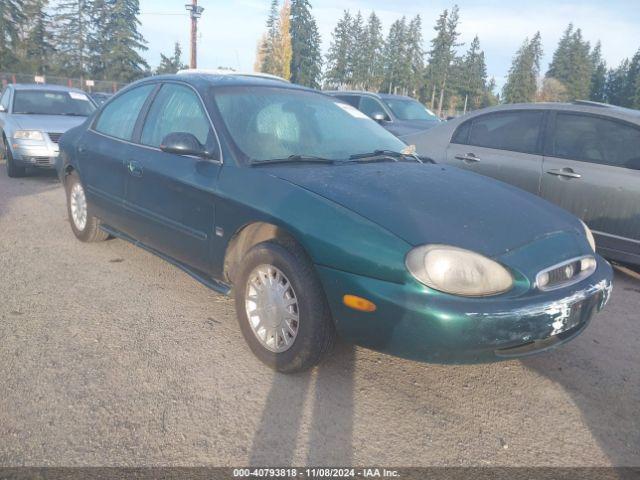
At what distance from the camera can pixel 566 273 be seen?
8.82 ft

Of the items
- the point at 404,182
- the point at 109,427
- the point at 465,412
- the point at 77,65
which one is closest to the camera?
the point at 109,427

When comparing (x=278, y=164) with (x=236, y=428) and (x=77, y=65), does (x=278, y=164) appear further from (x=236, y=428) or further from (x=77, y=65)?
(x=77, y=65)

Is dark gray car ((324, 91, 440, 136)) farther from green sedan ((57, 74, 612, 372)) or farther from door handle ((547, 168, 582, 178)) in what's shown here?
green sedan ((57, 74, 612, 372))

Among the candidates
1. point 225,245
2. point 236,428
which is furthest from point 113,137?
point 236,428

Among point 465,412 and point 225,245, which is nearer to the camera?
point 465,412

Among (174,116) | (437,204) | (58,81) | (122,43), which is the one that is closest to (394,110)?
(174,116)

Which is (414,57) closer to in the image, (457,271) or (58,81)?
(58,81)

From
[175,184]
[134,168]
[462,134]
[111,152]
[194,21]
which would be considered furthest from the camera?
[194,21]

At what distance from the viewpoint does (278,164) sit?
3.17 meters

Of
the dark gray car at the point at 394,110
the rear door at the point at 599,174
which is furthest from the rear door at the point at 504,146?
the dark gray car at the point at 394,110

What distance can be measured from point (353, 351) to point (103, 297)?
6.39 ft

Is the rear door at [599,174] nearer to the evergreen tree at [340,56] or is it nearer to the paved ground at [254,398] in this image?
the paved ground at [254,398]

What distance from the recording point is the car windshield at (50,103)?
929 centimetres

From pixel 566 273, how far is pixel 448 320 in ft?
2.68
